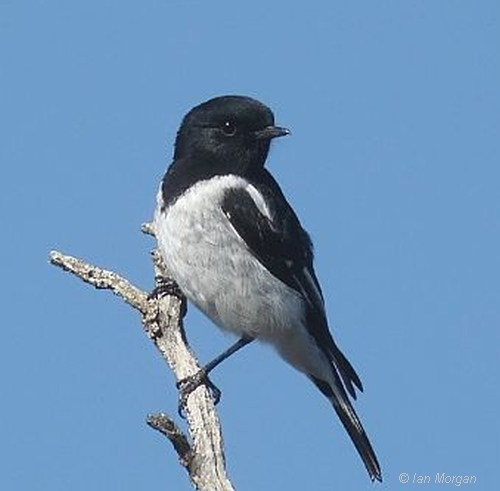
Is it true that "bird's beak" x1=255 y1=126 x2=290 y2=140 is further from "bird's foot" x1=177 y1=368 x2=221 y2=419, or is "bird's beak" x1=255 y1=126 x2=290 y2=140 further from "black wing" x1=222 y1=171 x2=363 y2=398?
"bird's foot" x1=177 y1=368 x2=221 y2=419

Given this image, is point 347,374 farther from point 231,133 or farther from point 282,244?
point 231,133

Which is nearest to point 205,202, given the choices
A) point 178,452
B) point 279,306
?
point 279,306

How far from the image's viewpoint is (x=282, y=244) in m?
9.68

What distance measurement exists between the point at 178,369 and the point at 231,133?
2204 millimetres

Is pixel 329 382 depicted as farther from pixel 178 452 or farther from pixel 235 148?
pixel 178 452

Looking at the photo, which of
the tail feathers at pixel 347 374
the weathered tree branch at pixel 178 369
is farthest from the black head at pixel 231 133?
the tail feathers at pixel 347 374

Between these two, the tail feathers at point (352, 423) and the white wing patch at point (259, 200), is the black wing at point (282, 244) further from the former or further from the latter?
the tail feathers at point (352, 423)

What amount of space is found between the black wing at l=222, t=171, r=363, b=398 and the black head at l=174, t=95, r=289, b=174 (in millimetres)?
214

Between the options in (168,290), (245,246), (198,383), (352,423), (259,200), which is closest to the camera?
(198,383)

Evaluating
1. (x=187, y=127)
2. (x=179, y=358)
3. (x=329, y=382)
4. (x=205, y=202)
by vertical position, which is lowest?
(x=179, y=358)

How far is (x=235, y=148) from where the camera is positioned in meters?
9.76

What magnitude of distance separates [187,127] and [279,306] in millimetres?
1402

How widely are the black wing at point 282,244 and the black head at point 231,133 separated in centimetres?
21

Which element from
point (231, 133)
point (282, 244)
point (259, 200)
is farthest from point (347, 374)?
point (231, 133)
